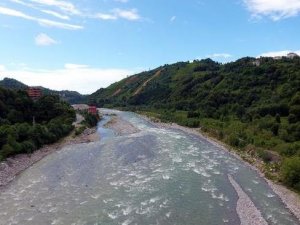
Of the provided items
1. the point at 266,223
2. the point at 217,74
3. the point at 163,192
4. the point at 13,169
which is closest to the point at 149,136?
the point at 13,169

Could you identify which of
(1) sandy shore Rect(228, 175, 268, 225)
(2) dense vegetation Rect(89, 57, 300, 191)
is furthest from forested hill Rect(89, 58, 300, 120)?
(1) sandy shore Rect(228, 175, 268, 225)

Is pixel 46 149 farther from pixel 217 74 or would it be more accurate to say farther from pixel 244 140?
pixel 217 74

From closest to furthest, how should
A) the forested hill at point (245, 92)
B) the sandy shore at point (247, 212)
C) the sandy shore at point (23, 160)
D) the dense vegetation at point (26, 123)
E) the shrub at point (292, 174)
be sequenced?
the sandy shore at point (247, 212) < the shrub at point (292, 174) < the sandy shore at point (23, 160) < the dense vegetation at point (26, 123) < the forested hill at point (245, 92)

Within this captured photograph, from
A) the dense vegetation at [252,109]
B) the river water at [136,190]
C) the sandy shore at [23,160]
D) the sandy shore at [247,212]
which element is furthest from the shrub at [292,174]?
the sandy shore at [23,160]

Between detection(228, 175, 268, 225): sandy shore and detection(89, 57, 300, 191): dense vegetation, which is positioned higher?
detection(89, 57, 300, 191): dense vegetation

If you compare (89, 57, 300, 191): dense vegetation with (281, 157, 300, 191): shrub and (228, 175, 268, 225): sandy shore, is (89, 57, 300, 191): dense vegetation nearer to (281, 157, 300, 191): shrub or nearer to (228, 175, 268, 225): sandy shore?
(281, 157, 300, 191): shrub

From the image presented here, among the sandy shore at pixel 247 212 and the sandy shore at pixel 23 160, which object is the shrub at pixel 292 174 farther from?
the sandy shore at pixel 23 160
